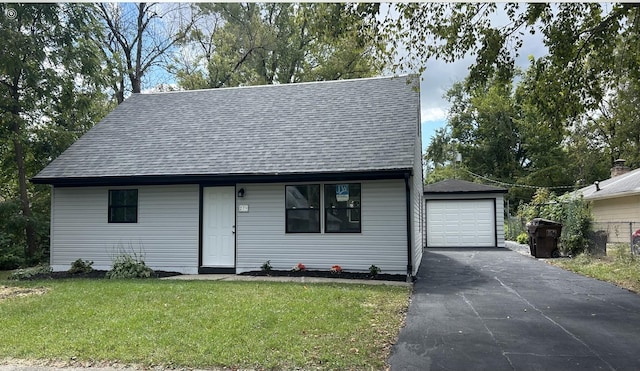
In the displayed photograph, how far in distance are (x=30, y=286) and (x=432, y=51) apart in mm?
9367

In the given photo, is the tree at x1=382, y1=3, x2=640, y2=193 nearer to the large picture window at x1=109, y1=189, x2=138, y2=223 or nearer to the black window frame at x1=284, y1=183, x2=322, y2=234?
the black window frame at x1=284, y1=183, x2=322, y2=234

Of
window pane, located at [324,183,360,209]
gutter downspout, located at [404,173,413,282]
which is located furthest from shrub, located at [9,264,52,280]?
gutter downspout, located at [404,173,413,282]

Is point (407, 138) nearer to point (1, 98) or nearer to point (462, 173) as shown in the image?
point (1, 98)

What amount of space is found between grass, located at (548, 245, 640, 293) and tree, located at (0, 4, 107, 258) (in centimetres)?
1569

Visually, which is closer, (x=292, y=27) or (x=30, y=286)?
(x=30, y=286)

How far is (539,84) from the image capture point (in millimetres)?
8852

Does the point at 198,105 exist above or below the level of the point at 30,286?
above

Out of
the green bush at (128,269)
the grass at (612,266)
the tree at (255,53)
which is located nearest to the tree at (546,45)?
the grass at (612,266)

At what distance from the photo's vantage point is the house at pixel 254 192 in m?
9.98

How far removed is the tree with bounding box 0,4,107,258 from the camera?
1346 centimetres

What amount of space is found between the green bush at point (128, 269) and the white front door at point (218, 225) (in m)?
1.39

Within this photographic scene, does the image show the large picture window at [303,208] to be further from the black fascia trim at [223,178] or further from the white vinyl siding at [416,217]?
the white vinyl siding at [416,217]

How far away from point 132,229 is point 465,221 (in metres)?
12.8

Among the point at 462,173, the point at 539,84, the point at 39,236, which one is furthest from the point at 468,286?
the point at 462,173
